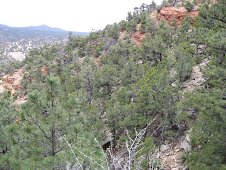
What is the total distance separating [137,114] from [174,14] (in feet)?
99.5

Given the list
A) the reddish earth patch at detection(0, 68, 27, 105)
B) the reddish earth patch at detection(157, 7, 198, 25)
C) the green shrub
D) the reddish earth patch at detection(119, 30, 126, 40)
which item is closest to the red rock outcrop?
the reddish earth patch at detection(119, 30, 126, 40)

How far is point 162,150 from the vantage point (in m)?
21.9

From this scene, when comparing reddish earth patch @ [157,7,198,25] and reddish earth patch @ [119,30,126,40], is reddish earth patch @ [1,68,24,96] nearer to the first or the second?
reddish earth patch @ [119,30,126,40]

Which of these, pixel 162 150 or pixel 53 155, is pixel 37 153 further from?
pixel 162 150

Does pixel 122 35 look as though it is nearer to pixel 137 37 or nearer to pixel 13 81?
pixel 137 37

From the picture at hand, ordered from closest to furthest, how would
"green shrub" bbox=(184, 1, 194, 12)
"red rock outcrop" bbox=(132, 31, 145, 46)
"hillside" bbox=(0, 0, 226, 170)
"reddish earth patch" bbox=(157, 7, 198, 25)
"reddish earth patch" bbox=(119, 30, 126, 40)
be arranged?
"hillside" bbox=(0, 0, 226, 170), "reddish earth patch" bbox=(157, 7, 198, 25), "green shrub" bbox=(184, 1, 194, 12), "red rock outcrop" bbox=(132, 31, 145, 46), "reddish earth patch" bbox=(119, 30, 126, 40)

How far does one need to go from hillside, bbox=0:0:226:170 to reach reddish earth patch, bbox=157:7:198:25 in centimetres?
275

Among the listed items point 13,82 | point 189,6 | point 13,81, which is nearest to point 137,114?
point 189,6

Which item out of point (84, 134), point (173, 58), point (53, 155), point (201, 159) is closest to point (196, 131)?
point (201, 159)

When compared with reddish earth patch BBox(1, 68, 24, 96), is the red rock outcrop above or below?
above

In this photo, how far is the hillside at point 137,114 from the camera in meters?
13.2

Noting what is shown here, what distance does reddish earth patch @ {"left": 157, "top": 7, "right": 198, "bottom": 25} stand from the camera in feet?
160

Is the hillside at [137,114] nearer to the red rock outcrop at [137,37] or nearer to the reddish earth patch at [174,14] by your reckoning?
the reddish earth patch at [174,14]

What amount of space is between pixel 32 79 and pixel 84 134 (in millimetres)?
43426
